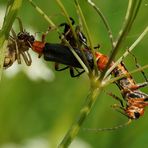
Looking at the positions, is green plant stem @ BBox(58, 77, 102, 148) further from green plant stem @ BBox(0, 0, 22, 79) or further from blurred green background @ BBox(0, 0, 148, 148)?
blurred green background @ BBox(0, 0, 148, 148)

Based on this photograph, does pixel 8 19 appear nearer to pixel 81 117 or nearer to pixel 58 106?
pixel 81 117

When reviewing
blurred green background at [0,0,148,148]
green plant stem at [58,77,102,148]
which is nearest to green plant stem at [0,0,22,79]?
green plant stem at [58,77,102,148]

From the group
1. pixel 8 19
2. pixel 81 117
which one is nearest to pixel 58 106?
pixel 81 117

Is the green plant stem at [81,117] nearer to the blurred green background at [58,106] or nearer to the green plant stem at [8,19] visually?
the green plant stem at [8,19]

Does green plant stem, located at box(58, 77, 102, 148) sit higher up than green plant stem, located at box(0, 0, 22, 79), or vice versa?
green plant stem, located at box(0, 0, 22, 79)

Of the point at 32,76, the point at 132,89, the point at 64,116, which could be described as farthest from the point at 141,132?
the point at 132,89

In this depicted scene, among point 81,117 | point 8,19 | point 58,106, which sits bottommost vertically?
point 58,106

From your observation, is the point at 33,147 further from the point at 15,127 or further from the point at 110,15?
the point at 110,15

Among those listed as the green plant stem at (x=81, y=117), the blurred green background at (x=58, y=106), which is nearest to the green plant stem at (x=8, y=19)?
the green plant stem at (x=81, y=117)
